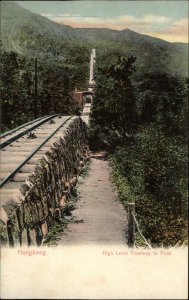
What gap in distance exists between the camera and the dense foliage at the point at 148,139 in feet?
31.3

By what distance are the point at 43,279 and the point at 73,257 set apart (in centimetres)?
54

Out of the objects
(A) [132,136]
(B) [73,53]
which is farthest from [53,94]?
(A) [132,136]

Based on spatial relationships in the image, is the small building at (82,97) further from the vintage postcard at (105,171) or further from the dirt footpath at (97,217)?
the dirt footpath at (97,217)

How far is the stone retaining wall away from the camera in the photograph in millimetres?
7469

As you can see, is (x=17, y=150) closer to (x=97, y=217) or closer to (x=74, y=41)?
(x=97, y=217)

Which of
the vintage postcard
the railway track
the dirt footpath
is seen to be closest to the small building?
the vintage postcard

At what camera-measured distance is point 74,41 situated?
19.2 meters

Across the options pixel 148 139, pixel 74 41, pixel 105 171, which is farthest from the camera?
pixel 105 171

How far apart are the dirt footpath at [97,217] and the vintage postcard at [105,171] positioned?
0.04 m

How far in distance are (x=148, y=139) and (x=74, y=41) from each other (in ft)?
22.4

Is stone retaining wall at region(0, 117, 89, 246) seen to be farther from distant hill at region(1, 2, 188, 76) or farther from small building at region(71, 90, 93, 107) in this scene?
small building at region(71, 90, 93, 107)

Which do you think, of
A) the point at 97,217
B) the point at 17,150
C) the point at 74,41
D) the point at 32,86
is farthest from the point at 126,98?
the point at 32,86

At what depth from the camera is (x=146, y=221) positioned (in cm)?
1029

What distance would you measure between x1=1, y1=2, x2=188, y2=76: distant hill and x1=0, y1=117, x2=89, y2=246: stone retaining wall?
3333 mm
